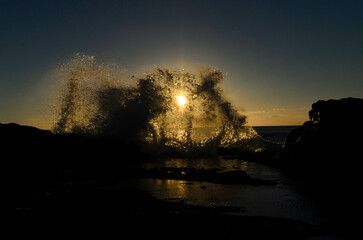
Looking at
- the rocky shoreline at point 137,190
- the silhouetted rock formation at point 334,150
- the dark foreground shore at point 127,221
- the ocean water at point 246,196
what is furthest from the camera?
the silhouetted rock formation at point 334,150

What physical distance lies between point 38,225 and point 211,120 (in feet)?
63.3

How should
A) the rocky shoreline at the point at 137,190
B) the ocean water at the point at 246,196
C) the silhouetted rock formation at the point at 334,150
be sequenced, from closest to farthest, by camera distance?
the rocky shoreline at the point at 137,190 → the ocean water at the point at 246,196 → the silhouetted rock formation at the point at 334,150

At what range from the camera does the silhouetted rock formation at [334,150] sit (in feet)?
33.2

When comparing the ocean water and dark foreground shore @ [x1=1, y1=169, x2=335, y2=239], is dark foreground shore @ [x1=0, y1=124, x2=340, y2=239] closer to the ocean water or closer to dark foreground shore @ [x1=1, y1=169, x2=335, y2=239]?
dark foreground shore @ [x1=1, y1=169, x2=335, y2=239]

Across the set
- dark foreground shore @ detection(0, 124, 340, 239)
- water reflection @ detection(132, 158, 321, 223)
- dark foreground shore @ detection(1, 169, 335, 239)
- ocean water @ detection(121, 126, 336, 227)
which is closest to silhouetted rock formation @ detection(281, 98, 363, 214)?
ocean water @ detection(121, 126, 336, 227)

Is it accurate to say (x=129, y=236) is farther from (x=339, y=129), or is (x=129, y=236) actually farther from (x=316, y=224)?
(x=339, y=129)

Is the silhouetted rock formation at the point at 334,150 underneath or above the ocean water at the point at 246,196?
above

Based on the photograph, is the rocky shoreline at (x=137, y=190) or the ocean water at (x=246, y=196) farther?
the ocean water at (x=246, y=196)

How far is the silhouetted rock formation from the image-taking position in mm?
10120

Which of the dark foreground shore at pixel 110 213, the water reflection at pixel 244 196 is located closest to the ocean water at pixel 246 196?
the water reflection at pixel 244 196

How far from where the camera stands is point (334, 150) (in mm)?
11562

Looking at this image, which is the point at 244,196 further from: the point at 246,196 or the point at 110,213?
the point at 110,213

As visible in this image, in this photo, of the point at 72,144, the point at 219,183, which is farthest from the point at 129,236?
the point at 72,144

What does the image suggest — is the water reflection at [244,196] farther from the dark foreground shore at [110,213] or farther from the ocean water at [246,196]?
the dark foreground shore at [110,213]
